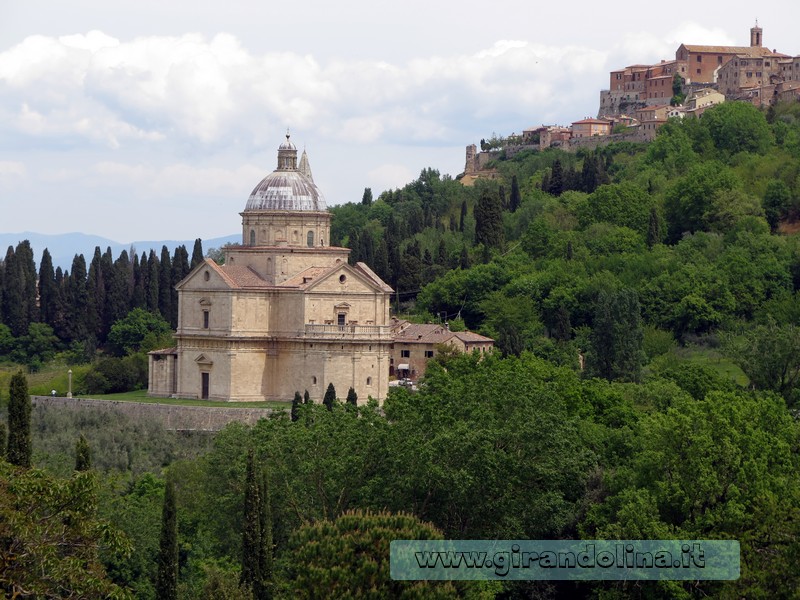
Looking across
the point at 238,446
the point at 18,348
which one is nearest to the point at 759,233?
the point at 18,348

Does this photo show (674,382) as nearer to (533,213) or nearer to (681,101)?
(533,213)

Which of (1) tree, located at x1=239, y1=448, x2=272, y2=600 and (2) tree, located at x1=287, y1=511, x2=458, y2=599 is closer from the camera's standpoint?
(2) tree, located at x1=287, y1=511, x2=458, y2=599

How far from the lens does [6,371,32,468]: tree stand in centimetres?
3625

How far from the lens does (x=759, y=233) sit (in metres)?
83.6

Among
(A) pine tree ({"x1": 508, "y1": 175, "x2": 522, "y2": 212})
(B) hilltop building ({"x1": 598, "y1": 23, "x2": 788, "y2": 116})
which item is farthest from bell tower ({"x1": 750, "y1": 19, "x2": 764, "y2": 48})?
(A) pine tree ({"x1": 508, "y1": 175, "x2": 522, "y2": 212})

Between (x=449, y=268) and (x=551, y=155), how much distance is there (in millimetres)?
38210

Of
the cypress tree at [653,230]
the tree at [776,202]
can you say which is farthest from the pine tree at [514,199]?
the tree at [776,202]

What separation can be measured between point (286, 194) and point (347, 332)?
6890mm

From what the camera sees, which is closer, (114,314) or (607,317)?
(607,317)

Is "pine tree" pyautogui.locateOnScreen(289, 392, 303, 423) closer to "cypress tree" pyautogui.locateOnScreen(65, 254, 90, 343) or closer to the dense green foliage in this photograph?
the dense green foliage

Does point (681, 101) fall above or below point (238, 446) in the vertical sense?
above

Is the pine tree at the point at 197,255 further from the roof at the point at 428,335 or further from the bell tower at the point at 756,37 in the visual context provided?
the bell tower at the point at 756,37

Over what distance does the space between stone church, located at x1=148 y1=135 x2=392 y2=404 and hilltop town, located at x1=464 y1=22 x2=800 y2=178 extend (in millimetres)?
54355

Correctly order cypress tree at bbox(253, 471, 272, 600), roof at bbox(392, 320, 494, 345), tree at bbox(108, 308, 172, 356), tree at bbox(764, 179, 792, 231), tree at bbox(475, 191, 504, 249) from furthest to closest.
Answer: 1. tree at bbox(764, 179, 792, 231)
2. tree at bbox(475, 191, 504, 249)
3. tree at bbox(108, 308, 172, 356)
4. roof at bbox(392, 320, 494, 345)
5. cypress tree at bbox(253, 471, 272, 600)
